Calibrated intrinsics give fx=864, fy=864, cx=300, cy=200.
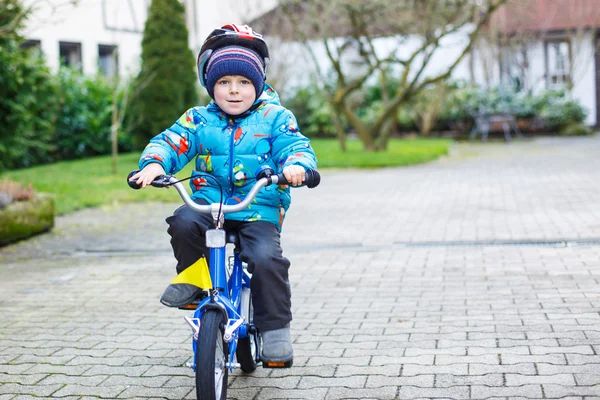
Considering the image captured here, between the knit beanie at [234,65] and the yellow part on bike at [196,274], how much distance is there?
807 millimetres

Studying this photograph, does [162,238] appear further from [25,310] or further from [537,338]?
[537,338]

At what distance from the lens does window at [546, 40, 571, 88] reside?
1316 inches

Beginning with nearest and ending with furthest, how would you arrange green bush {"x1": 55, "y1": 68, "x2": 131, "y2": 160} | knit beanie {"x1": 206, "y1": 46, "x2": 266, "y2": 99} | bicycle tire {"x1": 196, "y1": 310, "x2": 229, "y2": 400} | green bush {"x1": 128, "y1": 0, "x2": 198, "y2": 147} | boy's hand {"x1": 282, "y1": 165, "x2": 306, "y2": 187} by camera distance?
bicycle tire {"x1": 196, "y1": 310, "x2": 229, "y2": 400}, boy's hand {"x1": 282, "y1": 165, "x2": 306, "y2": 187}, knit beanie {"x1": 206, "y1": 46, "x2": 266, "y2": 99}, green bush {"x1": 128, "y1": 0, "x2": 198, "y2": 147}, green bush {"x1": 55, "y1": 68, "x2": 131, "y2": 160}

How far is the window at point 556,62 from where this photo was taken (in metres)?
33.4

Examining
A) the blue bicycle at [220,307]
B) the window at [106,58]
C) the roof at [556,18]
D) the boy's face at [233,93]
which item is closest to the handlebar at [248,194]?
the blue bicycle at [220,307]

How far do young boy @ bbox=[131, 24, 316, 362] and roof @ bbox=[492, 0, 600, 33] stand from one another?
1123 inches

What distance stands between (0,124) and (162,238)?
683 cm

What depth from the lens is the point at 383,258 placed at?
301 inches

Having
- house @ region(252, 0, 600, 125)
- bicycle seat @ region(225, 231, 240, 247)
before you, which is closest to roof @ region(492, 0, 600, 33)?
house @ region(252, 0, 600, 125)

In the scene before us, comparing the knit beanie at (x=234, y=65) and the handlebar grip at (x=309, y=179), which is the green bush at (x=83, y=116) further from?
the handlebar grip at (x=309, y=179)

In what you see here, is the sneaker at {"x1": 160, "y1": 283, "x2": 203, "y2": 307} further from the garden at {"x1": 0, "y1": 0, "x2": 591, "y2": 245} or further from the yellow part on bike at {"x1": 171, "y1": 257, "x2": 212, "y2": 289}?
the garden at {"x1": 0, "y1": 0, "x2": 591, "y2": 245}

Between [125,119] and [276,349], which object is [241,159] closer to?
[276,349]

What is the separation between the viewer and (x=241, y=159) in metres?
Result: 3.86

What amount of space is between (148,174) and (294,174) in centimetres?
60
